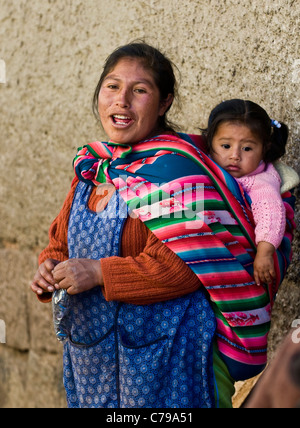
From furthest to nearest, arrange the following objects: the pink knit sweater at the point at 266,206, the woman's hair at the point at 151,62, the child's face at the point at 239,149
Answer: the woman's hair at the point at 151,62 → the child's face at the point at 239,149 → the pink knit sweater at the point at 266,206

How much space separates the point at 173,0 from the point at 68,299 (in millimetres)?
1555

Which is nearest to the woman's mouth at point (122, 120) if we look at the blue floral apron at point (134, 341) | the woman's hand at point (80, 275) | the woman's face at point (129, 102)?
the woman's face at point (129, 102)

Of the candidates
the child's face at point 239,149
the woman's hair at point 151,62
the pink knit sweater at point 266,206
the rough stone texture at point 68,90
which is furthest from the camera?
the rough stone texture at point 68,90

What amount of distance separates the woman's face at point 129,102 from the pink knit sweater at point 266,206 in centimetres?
37

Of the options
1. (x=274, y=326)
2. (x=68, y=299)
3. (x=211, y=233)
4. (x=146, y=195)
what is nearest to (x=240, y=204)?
(x=211, y=233)

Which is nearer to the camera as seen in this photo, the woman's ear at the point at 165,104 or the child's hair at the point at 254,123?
the child's hair at the point at 254,123

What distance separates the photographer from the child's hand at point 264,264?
1.90 m

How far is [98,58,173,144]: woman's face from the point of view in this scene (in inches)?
81.3

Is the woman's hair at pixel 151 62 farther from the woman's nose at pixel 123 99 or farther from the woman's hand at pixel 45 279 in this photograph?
the woman's hand at pixel 45 279

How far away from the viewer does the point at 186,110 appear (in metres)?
2.85

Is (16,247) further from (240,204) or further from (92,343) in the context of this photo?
(240,204)

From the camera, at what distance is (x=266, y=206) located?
1.93 meters

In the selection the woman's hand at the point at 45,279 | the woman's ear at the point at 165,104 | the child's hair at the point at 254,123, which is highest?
the woman's ear at the point at 165,104

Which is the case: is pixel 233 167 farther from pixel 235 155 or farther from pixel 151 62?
pixel 151 62
